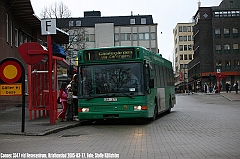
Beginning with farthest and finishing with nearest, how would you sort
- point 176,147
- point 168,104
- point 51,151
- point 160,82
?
point 168,104 → point 160,82 → point 176,147 → point 51,151

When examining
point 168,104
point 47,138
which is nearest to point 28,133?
point 47,138

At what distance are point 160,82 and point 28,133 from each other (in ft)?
29.8

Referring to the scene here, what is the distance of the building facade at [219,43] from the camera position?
88.5 metres

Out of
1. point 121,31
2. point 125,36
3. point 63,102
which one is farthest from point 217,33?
point 63,102

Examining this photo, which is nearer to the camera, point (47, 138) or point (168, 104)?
point (47, 138)

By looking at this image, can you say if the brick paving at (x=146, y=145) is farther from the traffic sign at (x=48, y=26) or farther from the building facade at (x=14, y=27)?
the building facade at (x=14, y=27)

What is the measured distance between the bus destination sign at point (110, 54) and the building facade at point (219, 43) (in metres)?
70.9

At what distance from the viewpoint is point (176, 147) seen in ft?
33.2

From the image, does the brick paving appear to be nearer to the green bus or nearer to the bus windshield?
the green bus

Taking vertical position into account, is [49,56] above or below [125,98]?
above

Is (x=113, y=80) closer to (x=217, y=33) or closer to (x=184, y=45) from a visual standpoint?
(x=217, y=33)

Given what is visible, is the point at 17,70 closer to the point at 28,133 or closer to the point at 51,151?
the point at 28,133

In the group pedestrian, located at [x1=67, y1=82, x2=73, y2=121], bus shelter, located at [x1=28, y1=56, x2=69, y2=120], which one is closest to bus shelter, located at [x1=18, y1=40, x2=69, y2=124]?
bus shelter, located at [x1=28, y1=56, x2=69, y2=120]

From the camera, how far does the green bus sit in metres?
16.3
